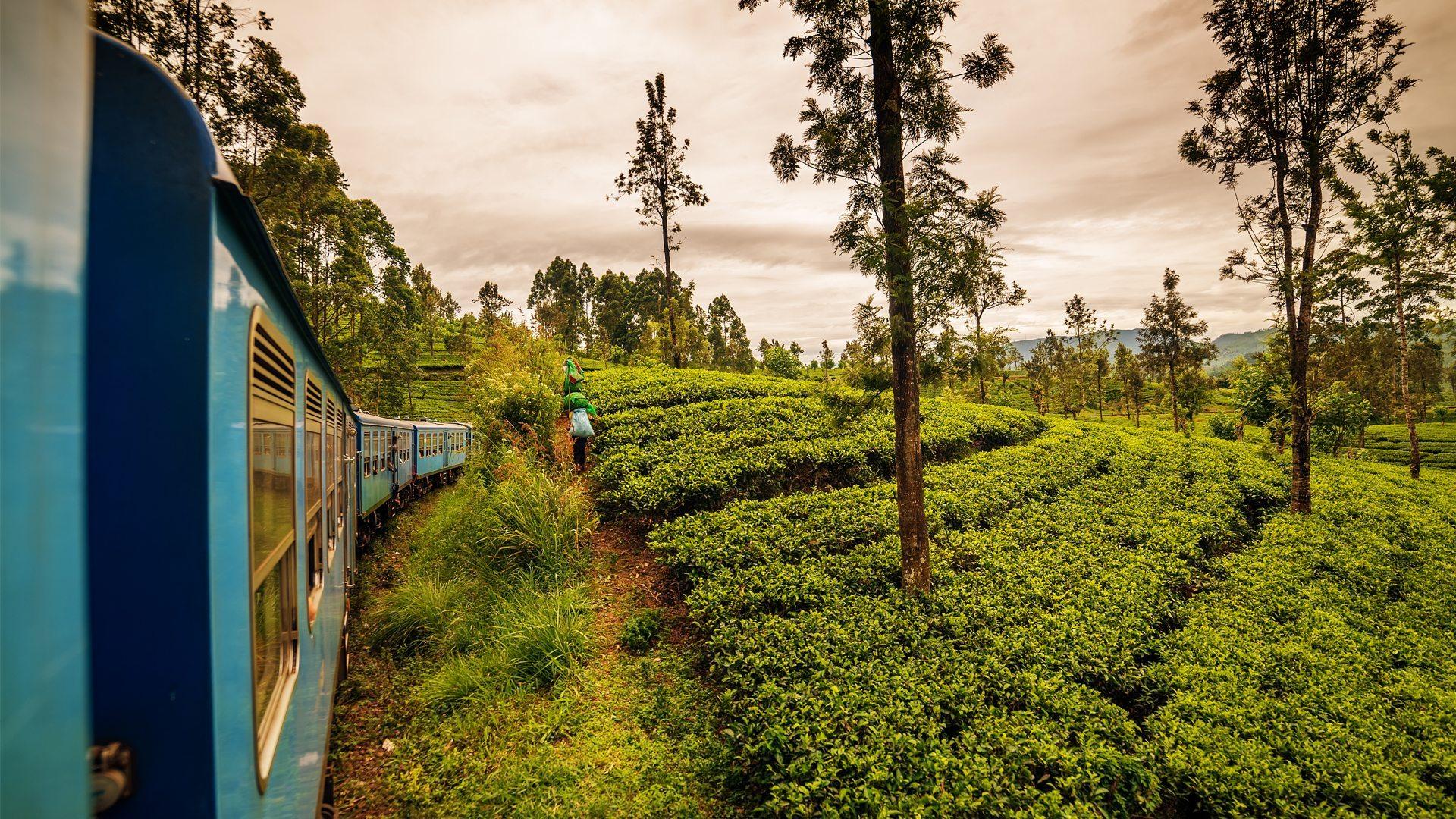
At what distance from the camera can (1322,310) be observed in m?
25.1

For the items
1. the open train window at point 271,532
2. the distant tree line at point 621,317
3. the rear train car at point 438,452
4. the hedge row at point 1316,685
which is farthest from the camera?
the distant tree line at point 621,317

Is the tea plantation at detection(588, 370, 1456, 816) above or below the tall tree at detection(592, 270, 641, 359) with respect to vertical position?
below

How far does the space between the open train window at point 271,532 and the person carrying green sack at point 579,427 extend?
25.1ft

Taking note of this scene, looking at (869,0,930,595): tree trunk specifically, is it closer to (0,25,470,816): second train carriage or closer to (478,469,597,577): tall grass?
(478,469,597,577): tall grass

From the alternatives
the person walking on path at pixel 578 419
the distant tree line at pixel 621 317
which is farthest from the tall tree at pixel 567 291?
the person walking on path at pixel 578 419

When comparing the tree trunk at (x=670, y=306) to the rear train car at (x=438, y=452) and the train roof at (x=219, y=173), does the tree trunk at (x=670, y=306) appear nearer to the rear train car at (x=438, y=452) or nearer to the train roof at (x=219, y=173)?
the rear train car at (x=438, y=452)

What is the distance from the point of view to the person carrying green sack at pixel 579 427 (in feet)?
34.3

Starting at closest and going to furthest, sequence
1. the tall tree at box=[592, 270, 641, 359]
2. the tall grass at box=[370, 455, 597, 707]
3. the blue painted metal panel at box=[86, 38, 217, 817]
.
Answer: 1. the blue painted metal panel at box=[86, 38, 217, 817]
2. the tall grass at box=[370, 455, 597, 707]
3. the tall tree at box=[592, 270, 641, 359]

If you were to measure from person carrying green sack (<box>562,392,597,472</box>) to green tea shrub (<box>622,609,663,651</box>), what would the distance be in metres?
4.54

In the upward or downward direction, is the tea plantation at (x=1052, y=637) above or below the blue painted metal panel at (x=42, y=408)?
below

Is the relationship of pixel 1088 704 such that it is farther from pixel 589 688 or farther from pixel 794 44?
pixel 794 44

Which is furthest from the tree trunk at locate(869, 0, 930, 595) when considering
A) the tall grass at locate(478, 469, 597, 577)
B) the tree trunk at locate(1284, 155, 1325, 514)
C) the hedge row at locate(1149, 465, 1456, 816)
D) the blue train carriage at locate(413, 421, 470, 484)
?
the blue train carriage at locate(413, 421, 470, 484)

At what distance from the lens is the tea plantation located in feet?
13.6

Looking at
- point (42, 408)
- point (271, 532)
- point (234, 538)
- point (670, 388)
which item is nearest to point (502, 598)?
point (271, 532)
